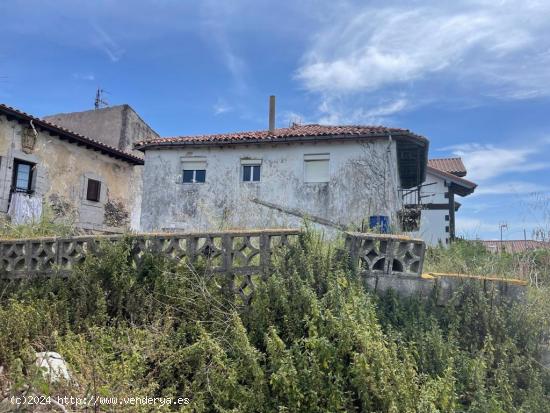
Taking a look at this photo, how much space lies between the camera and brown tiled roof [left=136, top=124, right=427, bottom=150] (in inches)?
525

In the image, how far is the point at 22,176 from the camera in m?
13.5

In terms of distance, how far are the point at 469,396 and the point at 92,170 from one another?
1609cm

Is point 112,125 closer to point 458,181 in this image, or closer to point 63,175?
point 63,175

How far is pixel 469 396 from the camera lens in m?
3.76

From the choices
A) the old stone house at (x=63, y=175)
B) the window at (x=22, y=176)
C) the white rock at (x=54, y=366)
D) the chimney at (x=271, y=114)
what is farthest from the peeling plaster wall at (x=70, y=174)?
the white rock at (x=54, y=366)

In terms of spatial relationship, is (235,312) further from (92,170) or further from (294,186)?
(92,170)

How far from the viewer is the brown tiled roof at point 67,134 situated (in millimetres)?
12491

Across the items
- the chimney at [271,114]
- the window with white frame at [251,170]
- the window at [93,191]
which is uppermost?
the chimney at [271,114]

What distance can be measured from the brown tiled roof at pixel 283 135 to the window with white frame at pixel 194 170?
0.74 meters

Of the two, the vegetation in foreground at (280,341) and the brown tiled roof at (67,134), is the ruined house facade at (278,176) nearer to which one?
the brown tiled roof at (67,134)

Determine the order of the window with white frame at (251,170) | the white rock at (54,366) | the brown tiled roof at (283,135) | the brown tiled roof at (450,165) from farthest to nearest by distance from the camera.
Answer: the brown tiled roof at (450,165) < the window with white frame at (251,170) < the brown tiled roof at (283,135) < the white rock at (54,366)

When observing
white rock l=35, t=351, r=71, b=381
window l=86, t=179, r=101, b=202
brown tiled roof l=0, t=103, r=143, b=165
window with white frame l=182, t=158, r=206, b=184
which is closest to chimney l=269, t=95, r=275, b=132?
window with white frame l=182, t=158, r=206, b=184

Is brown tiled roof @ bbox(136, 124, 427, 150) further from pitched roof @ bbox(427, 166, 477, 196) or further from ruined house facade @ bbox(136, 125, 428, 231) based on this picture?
pitched roof @ bbox(427, 166, 477, 196)

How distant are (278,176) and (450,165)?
1415 cm
